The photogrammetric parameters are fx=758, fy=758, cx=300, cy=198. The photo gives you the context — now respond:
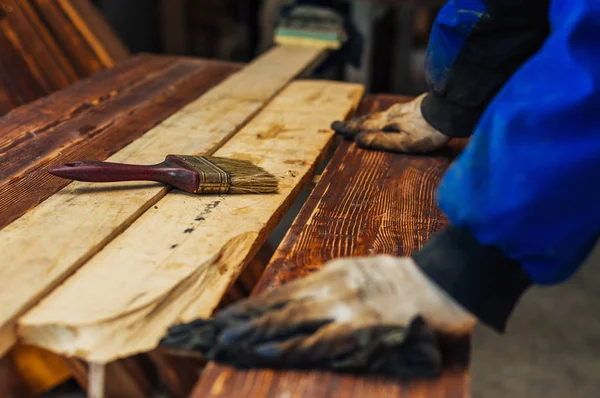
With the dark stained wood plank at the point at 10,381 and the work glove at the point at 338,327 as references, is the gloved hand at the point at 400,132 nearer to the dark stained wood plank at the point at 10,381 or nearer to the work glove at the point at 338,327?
the work glove at the point at 338,327

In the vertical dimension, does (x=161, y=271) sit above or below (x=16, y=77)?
above

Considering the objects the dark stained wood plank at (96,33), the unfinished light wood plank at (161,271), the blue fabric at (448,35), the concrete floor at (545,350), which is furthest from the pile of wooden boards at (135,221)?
the concrete floor at (545,350)

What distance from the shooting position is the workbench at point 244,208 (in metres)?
0.95

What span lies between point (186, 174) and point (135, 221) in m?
0.15

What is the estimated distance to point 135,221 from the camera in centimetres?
128

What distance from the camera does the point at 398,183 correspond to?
1.57 m

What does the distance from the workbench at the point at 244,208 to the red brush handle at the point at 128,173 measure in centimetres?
3

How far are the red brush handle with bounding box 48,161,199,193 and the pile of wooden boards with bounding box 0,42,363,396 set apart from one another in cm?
2

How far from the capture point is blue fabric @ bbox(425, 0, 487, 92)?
149 centimetres

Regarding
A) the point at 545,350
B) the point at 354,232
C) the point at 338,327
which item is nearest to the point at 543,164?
the point at 338,327

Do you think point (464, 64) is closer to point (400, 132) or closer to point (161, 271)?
point (400, 132)

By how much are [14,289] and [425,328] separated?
0.56m

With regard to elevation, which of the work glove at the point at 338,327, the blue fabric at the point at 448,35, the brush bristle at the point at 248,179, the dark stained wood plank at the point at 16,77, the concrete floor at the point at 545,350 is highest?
the blue fabric at the point at 448,35

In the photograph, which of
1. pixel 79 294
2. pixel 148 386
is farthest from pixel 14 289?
pixel 148 386
